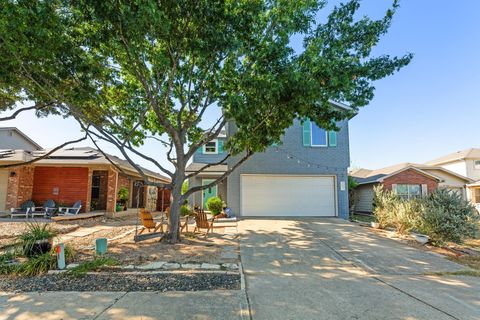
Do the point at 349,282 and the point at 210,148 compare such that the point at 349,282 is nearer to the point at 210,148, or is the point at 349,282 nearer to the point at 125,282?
the point at 125,282

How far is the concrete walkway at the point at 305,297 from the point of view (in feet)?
11.8

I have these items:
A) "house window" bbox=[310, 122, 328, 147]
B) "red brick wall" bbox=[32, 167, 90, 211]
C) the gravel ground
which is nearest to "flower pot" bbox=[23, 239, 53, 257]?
the gravel ground

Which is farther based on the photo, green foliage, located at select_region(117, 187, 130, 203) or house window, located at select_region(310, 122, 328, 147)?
green foliage, located at select_region(117, 187, 130, 203)

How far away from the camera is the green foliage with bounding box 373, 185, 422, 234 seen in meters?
9.30

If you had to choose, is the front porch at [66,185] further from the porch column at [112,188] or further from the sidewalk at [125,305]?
the sidewalk at [125,305]

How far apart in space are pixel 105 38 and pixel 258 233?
8.04 metres

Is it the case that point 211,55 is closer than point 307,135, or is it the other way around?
point 211,55

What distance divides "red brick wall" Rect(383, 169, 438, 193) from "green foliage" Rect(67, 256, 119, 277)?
1747 cm

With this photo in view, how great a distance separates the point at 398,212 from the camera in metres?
9.77

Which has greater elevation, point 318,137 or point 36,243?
point 318,137

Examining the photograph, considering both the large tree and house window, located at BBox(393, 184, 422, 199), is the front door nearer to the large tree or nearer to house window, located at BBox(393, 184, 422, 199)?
the large tree

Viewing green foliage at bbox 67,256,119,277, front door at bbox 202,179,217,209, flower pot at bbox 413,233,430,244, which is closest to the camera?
green foliage at bbox 67,256,119,277

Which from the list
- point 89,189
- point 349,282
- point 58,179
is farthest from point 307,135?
point 58,179

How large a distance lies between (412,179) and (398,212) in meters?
9.86
